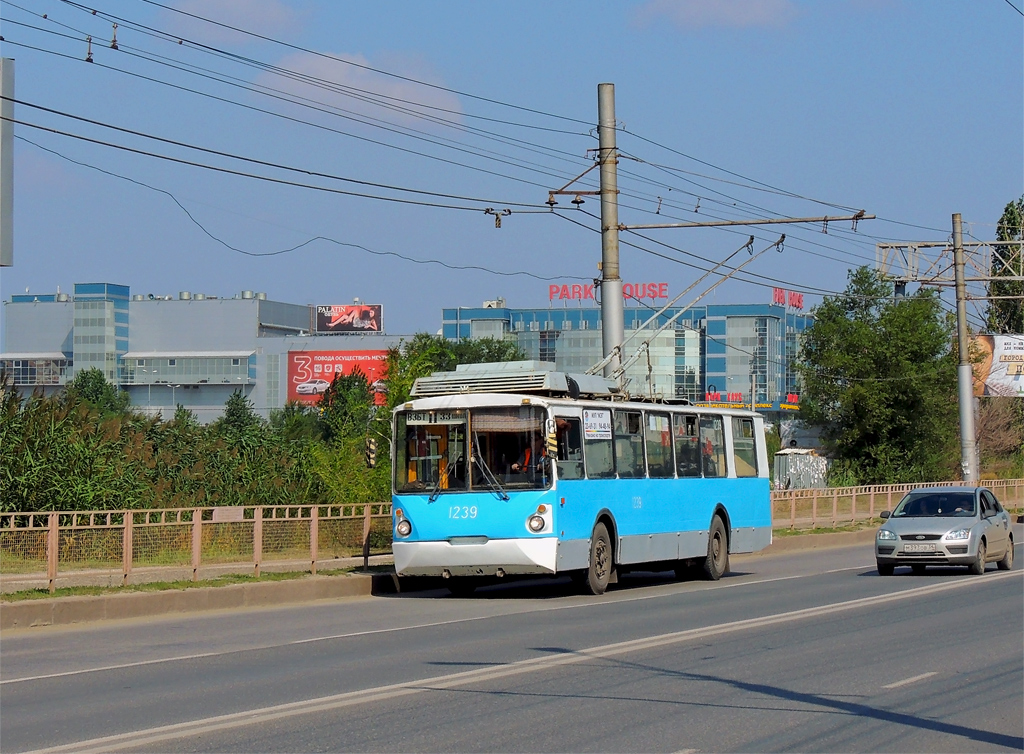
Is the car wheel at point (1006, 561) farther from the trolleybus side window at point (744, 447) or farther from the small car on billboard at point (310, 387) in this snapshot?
the small car on billboard at point (310, 387)

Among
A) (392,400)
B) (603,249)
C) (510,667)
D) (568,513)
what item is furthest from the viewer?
(603,249)

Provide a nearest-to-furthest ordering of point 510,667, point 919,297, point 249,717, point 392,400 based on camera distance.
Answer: point 249,717, point 510,667, point 392,400, point 919,297

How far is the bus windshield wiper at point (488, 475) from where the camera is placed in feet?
60.6

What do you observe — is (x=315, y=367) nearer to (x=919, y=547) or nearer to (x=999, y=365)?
(x=999, y=365)

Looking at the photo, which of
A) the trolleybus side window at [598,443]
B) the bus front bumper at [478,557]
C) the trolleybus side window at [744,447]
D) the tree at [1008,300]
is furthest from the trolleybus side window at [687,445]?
the tree at [1008,300]

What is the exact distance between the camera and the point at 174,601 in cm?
1683

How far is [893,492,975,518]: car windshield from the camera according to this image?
75.5 feet

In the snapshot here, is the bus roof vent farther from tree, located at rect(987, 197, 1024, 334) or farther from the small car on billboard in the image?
the small car on billboard

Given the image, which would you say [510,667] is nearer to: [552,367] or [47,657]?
[47,657]

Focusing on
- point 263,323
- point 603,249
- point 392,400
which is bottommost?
point 392,400

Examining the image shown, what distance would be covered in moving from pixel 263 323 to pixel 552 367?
14963 centimetres

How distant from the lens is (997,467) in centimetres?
7412

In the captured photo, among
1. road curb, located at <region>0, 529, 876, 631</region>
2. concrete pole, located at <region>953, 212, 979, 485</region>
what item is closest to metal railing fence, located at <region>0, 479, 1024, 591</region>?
road curb, located at <region>0, 529, 876, 631</region>

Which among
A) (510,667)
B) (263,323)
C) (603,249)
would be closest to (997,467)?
(603,249)
